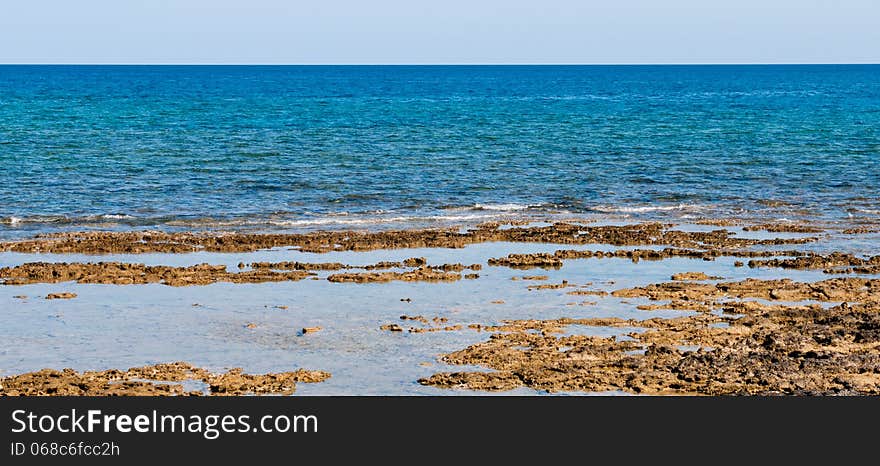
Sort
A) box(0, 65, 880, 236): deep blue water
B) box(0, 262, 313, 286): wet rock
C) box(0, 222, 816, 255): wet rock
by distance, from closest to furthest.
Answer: box(0, 262, 313, 286): wet rock
box(0, 222, 816, 255): wet rock
box(0, 65, 880, 236): deep blue water

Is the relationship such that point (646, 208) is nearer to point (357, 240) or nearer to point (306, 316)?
point (357, 240)

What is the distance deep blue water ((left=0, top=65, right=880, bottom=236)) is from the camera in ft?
117

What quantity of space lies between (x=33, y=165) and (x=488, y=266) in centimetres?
2736

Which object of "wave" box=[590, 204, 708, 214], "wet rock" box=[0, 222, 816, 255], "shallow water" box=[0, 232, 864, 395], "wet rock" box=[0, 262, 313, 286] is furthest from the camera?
"wave" box=[590, 204, 708, 214]

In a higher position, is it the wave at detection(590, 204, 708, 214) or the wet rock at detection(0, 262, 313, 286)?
the wet rock at detection(0, 262, 313, 286)

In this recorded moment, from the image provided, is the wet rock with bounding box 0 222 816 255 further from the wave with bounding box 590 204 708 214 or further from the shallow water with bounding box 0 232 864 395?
the wave with bounding box 590 204 708 214

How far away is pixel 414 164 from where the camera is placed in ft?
160

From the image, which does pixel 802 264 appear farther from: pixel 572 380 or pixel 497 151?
pixel 497 151

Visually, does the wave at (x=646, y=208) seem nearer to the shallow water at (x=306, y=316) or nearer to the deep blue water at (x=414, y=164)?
the deep blue water at (x=414, y=164)

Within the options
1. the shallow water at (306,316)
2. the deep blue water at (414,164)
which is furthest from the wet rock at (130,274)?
the deep blue water at (414,164)

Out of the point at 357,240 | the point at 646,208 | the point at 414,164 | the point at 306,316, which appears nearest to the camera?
the point at 306,316

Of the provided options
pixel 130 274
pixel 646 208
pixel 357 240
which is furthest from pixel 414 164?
pixel 130 274

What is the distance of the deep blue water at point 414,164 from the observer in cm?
3578

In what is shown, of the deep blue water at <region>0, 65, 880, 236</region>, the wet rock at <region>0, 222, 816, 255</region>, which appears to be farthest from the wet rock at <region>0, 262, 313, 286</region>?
the deep blue water at <region>0, 65, 880, 236</region>
